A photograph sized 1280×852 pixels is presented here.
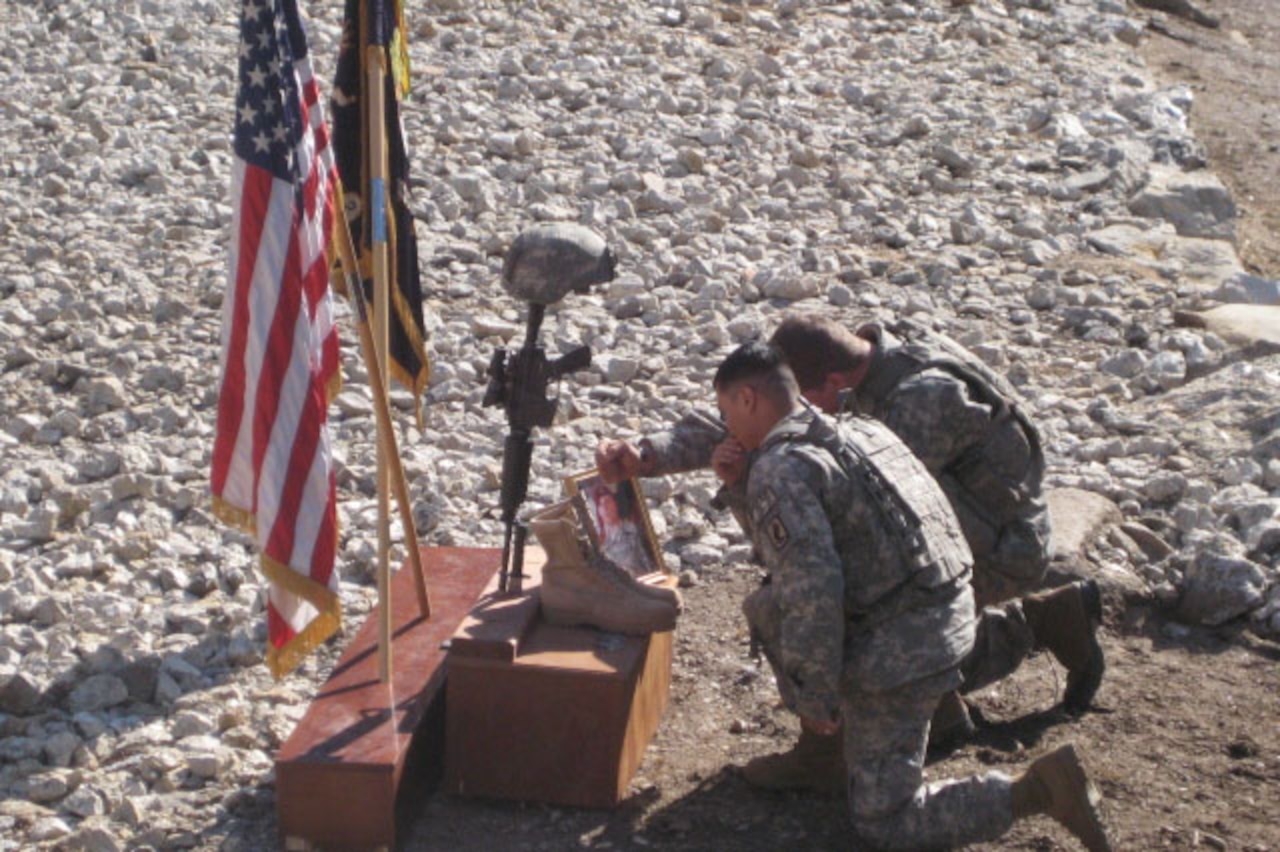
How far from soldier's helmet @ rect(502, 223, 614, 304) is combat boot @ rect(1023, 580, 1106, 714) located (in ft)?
5.76

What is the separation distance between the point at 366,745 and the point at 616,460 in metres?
1.11

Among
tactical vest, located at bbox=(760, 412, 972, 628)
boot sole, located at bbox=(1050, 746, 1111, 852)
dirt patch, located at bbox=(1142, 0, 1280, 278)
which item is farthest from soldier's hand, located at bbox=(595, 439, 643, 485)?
dirt patch, located at bbox=(1142, 0, 1280, 278)

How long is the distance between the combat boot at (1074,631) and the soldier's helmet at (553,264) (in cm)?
176

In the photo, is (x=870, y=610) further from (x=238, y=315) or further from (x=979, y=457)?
(x=238, y=315)

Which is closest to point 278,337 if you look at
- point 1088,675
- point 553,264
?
point 553,264

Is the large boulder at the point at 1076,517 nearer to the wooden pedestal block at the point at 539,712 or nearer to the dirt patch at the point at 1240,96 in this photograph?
the wooden pedestal block at the point at 539,712

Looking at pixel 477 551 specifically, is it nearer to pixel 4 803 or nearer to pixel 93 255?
pixel 4 803

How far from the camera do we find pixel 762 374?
16.4 ft

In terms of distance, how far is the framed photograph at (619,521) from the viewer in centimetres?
555

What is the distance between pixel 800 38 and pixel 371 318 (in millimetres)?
7587

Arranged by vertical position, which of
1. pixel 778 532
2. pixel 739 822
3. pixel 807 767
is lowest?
pixel 739 822

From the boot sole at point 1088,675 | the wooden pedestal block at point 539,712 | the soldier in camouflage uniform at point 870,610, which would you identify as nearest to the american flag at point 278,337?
the wooden pedestal block at point 539,712

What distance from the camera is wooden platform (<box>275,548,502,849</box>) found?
16.5 ft

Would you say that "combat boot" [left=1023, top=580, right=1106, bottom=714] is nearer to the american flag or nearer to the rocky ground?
the rocky ground
